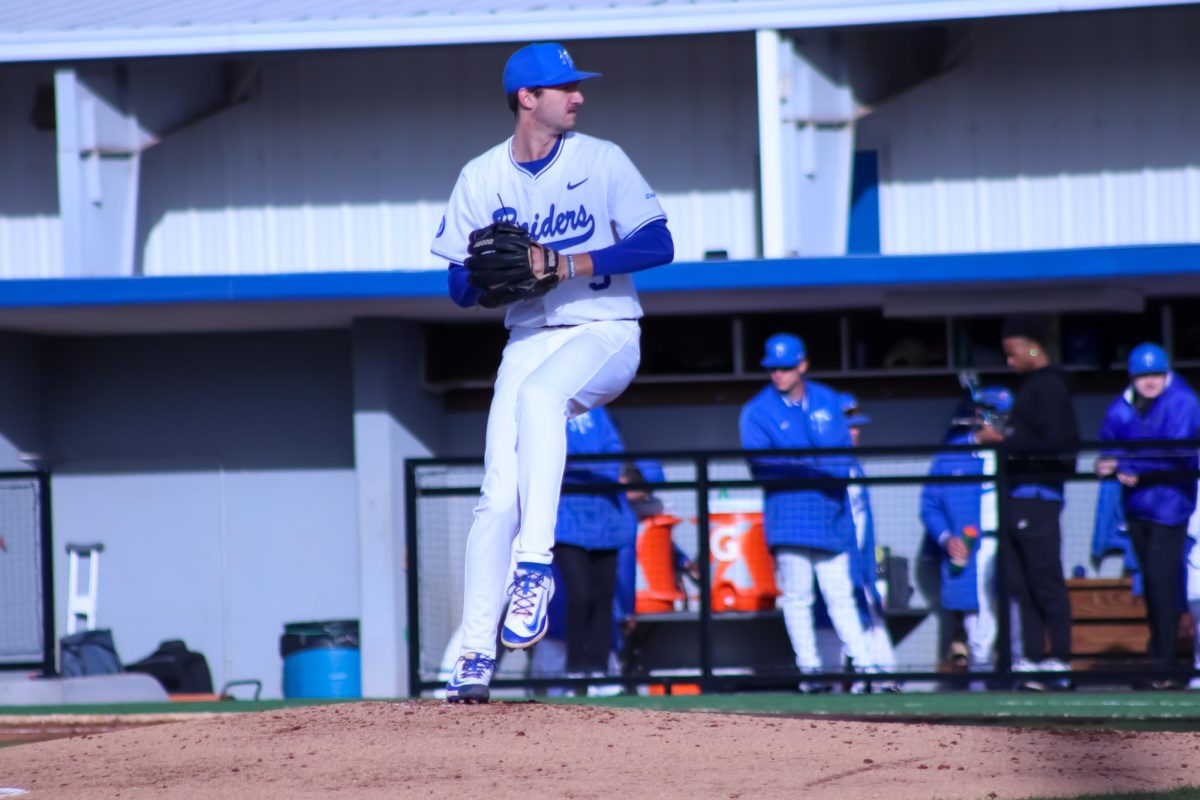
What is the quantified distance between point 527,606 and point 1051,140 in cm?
884

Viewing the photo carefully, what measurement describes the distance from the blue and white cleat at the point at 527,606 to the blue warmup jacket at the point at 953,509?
4.12 metres

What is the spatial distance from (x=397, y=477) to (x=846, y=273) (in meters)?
3.82

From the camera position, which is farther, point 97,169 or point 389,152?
point 389,152

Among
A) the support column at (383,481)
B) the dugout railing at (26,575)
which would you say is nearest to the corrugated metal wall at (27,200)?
the support column at (383,481)

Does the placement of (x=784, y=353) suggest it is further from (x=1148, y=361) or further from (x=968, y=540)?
(x=1148, y=361)

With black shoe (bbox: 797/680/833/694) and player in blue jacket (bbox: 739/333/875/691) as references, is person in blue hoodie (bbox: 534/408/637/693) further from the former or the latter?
black shoe (bbox: 797/680/833/694)

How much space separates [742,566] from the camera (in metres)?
9.07

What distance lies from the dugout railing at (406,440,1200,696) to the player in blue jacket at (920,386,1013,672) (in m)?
0.04

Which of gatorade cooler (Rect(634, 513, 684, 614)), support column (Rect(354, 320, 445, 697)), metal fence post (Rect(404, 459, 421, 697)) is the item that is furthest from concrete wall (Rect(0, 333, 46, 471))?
gatorade cooler (Rect(634, 513, 684, 614))

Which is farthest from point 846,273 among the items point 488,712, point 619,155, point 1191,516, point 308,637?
point 488,712

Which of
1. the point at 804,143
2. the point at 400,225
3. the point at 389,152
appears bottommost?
the point at 400,225

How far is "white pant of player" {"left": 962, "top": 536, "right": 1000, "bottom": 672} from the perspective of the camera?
865 cm

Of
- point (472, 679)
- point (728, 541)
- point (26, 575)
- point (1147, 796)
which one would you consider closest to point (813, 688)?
point (728, 541)

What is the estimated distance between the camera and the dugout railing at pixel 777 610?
859 centimetres
